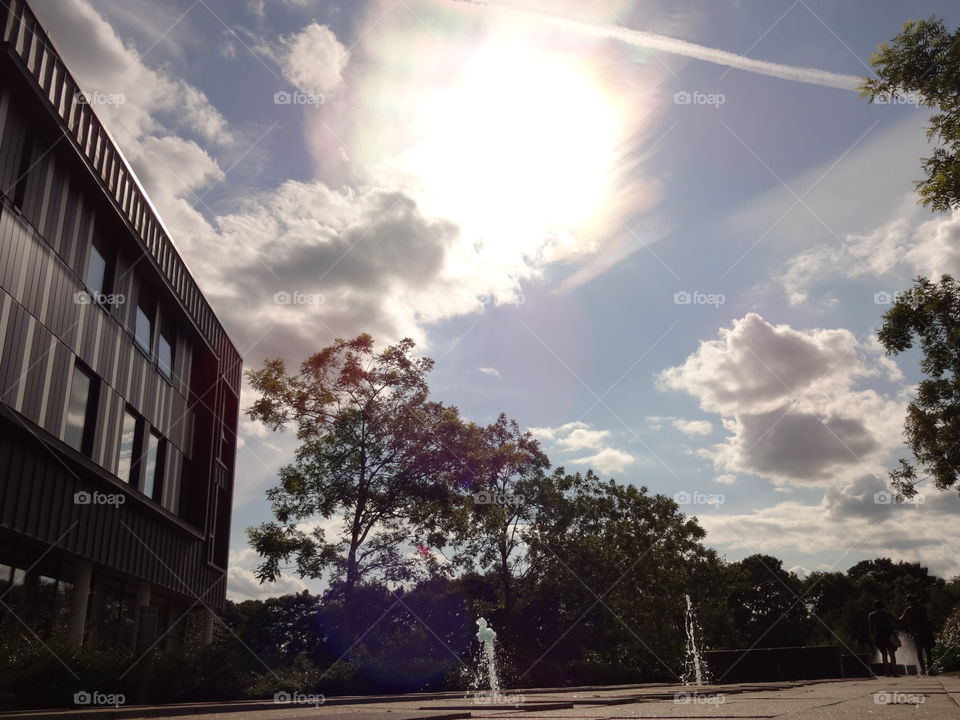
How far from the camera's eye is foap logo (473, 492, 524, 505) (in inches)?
1173

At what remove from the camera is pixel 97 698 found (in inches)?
401

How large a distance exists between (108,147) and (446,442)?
52.7 feet

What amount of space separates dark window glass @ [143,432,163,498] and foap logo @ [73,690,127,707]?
9.51 metres

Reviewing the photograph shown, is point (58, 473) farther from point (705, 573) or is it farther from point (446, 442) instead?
point (705, 573)

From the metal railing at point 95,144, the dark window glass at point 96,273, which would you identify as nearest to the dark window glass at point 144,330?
the metal railing at point 95,144

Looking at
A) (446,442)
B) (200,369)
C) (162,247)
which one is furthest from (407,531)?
(162,247)

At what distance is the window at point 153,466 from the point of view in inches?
→ 772

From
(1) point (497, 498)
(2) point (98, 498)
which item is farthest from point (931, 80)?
(1) point (497, 498)

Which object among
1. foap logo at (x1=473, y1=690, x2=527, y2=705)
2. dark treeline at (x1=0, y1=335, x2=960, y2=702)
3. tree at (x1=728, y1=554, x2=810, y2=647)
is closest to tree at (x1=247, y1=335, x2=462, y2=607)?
dark treeline at (x1=0, y1=335, x2=960, y2=702)

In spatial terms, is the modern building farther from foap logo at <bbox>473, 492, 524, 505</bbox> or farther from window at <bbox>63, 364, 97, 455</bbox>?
foap logo at <bbox>473, 492, 524, 505</bbox>

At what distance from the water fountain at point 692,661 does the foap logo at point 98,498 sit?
17.8 meters

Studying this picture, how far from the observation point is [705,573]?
40438 millimetres

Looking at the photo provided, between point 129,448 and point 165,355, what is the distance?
13.7ft

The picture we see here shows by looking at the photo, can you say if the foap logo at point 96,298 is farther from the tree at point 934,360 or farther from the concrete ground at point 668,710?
the tree at point 934,360
